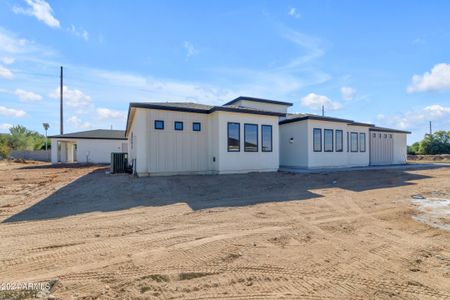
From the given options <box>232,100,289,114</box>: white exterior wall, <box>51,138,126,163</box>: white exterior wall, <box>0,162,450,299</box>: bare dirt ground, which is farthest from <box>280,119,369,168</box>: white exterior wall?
<box>51,138,126,163</box>: white exterior wall

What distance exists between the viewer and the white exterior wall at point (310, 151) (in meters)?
15.1

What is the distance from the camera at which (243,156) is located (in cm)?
1291

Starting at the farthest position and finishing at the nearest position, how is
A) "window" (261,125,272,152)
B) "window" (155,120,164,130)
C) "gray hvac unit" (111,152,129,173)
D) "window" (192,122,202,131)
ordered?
"gray hvac unit" (111,152,129,173)
"window" (261,125,272,152)
"window" (192,122,202,131)
"window" (155,120,164,130)

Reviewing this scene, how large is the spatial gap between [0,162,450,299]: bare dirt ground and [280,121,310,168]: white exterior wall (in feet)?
26.1

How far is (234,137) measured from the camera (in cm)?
1266

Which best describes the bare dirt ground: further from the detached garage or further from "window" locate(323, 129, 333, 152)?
the detached garage

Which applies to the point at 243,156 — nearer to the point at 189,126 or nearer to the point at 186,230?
the point at 189,126

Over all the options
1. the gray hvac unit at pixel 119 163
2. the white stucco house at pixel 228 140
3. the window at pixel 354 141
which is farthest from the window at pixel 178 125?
the window at pixel 354 141

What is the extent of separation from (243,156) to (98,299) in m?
10.8

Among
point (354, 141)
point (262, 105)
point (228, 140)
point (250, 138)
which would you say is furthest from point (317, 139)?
point (228, 140)

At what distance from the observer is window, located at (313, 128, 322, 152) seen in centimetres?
1527

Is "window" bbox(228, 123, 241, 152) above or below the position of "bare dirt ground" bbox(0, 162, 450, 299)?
above

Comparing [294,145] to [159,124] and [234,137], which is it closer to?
[234,137]

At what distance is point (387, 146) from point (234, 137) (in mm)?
15544
